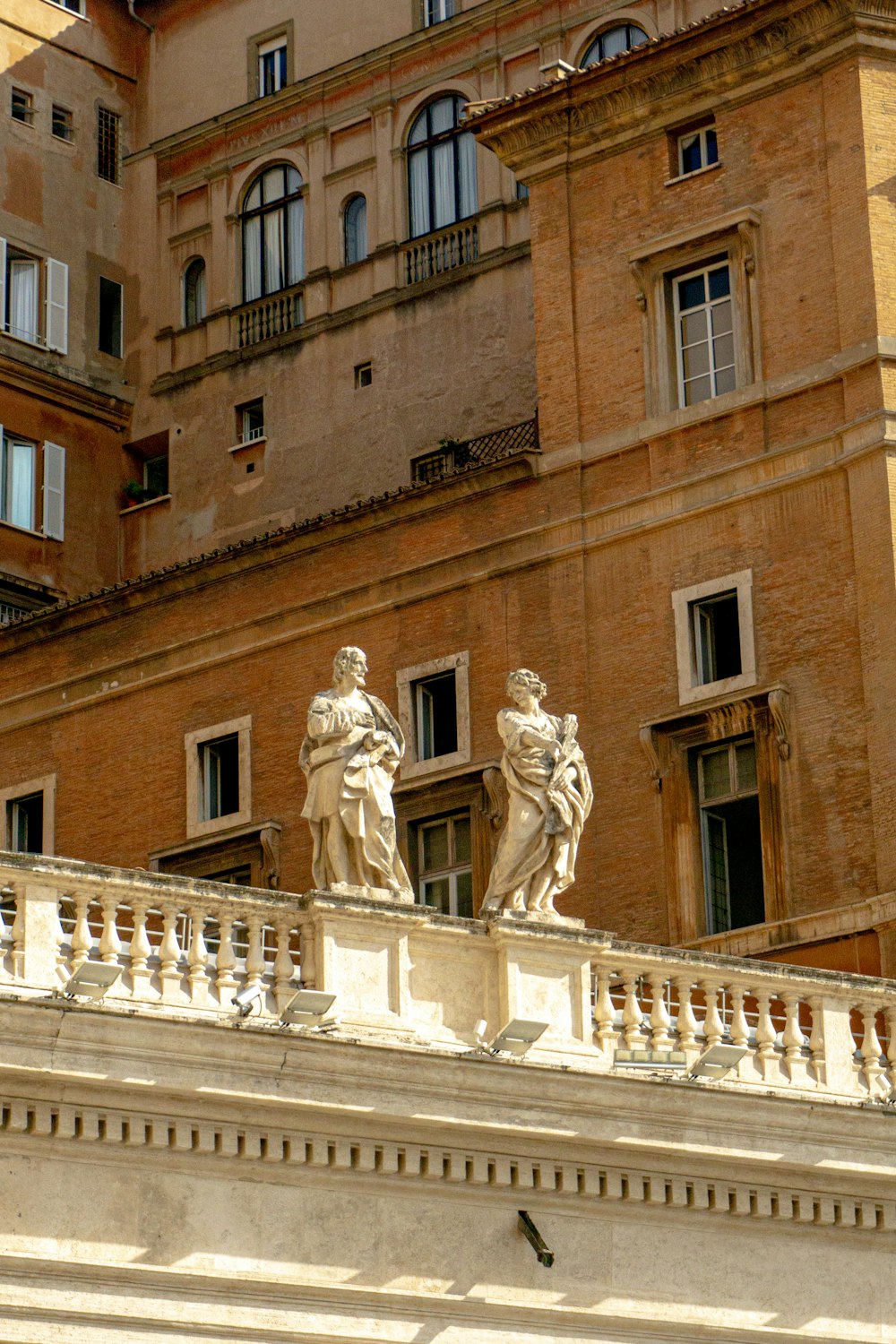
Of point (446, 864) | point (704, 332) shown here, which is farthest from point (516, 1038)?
point (704, 332)


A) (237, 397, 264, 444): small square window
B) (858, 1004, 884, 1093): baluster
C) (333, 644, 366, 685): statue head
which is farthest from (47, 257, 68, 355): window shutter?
(858, 1004, 884, 1093): baluster

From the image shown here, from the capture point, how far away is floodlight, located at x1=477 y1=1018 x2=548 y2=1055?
70.2 ft

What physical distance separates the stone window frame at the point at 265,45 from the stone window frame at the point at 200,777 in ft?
46.3

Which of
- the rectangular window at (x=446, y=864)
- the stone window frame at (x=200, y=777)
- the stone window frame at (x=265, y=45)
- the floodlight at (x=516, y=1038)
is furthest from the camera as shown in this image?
Answer: the stone window frame at (x=265, y=45)

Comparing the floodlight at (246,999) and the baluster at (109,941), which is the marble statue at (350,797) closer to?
the floodlight at (246,999)

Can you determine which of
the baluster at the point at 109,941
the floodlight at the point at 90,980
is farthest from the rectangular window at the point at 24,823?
the floodlight at the point at 90,980

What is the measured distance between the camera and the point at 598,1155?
2167 centimetres

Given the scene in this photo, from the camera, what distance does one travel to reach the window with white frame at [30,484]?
4450cm

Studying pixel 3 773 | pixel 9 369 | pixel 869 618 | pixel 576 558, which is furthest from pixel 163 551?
pixel 869 618

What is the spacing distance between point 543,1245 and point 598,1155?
740 mm

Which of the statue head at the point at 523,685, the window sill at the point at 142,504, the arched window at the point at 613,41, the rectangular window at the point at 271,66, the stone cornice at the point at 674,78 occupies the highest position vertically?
the rectangular window at the point at 271,66

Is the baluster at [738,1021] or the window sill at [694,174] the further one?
the window sill at [694,174]

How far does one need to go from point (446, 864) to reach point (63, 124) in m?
17.2

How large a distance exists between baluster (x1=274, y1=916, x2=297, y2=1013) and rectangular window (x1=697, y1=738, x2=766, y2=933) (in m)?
10.8
